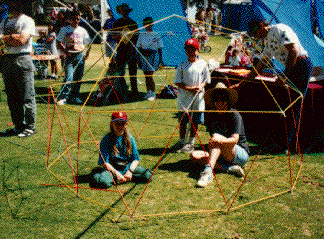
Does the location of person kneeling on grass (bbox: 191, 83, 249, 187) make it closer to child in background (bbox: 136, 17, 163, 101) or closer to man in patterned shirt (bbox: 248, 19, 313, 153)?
man in patterned shirt (bbox: 248, 19, 313, 153)

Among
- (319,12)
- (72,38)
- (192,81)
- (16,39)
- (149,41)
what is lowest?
(192,81)

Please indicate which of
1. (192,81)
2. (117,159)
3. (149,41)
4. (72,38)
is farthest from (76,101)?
(117,159)

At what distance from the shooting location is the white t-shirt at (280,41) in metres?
3.89

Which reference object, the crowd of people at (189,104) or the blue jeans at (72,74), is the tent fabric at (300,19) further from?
the blue jeans at (72,74)

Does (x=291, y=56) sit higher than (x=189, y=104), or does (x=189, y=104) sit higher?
(x=291, y=56)

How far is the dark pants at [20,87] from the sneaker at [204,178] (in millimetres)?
2773

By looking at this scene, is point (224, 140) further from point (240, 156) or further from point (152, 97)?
point (152, 97)

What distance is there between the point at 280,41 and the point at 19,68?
11.5 ft

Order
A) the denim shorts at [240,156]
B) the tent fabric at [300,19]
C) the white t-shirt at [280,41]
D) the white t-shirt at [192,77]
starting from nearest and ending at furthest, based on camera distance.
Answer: the denim shorts at [240,156]
the white t-shirt at [280,41]
the white t-shirt at [192,77]
the tent fabric at [300,19]

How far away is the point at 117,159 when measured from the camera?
11.6ft

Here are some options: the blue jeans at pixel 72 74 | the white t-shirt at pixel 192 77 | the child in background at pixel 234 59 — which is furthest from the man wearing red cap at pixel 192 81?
the child in background at pixel 234 59

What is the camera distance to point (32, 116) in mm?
4852

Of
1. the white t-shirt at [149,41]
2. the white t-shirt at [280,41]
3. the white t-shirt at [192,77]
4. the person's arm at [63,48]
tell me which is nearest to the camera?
the white t-shirt at [280,41]

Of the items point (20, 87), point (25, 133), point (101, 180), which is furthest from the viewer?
point (25, 133)
